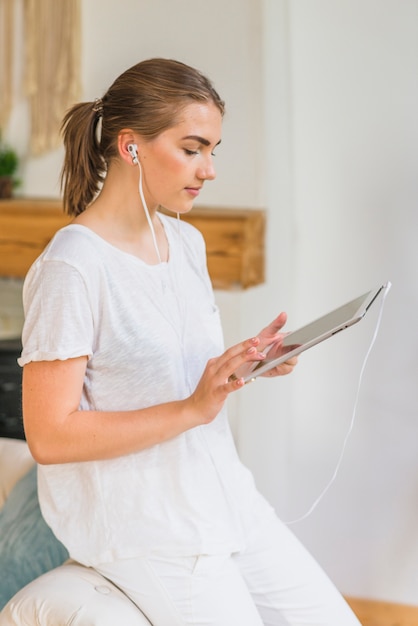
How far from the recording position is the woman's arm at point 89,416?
132 centimetres

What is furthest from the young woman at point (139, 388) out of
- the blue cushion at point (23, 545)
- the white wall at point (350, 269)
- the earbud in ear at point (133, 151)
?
the white wall at point (350, 269)

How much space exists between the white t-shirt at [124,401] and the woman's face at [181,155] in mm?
119

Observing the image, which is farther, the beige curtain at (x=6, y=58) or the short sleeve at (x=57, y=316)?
the beige curtain at (x=6, y=58)

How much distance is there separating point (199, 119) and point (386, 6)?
1.47 metres

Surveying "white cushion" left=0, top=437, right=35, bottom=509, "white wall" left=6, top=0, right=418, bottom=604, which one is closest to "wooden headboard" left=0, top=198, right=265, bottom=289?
"white wall" left=6, top=0, right=418, bottom=604

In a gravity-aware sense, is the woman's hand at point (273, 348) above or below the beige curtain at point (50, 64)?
below

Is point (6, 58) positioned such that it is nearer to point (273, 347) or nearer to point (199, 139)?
point (199, 139)

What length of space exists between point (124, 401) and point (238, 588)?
0.33 m

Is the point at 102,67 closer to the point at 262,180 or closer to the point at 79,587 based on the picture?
the point at 262,180

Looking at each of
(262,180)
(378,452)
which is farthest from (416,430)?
(262,180)

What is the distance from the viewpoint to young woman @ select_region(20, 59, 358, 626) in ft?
4.41

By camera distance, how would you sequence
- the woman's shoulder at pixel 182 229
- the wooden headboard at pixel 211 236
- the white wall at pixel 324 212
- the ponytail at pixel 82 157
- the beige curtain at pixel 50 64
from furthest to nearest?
the beige curtain at pixel 50 64 → the white wall at pixel 324 212 → the wooden headboard at pixel 211 236 → the woman's shoulder at pixel 182 229 → the ponytail at pixel 82 157

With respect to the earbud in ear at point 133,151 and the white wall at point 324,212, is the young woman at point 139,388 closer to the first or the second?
the earbud in ear at point 133,151

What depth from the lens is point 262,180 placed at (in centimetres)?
268
